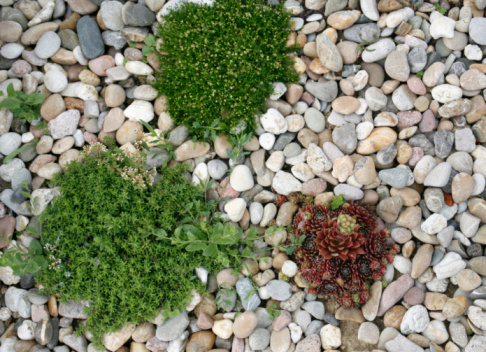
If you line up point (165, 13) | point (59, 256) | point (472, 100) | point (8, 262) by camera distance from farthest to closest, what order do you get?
point (165, 13) → point (472, 100) → point (59, 256) → point (8, 262)

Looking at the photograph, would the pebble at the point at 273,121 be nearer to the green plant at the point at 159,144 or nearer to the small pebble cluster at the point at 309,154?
the small pebble cluster at the point at 309,154

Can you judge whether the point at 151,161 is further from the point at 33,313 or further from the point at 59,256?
the point at 33,313

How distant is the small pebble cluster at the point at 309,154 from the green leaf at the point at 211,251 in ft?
1.87

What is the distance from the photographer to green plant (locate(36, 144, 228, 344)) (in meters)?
4.54

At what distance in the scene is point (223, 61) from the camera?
193 inches

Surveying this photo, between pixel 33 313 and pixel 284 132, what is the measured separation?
151 inches

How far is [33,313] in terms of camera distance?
485 centimetres

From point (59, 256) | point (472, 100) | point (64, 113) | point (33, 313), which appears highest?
point (472, 100)

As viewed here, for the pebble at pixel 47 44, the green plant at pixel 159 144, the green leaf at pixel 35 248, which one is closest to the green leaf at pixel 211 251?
the green plant at pixel 159 144

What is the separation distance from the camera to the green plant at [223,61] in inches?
194

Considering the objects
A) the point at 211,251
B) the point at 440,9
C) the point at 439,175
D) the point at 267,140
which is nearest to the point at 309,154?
the point at 267,140

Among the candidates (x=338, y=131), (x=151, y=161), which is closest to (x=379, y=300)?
(x=338, y=131)

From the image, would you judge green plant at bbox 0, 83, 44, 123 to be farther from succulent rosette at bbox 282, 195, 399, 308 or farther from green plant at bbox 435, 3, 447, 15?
green plant at bbox 435, 3, 447, 15

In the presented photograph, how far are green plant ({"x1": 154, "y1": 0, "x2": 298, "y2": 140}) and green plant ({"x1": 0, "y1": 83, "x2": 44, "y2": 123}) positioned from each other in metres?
1.72
